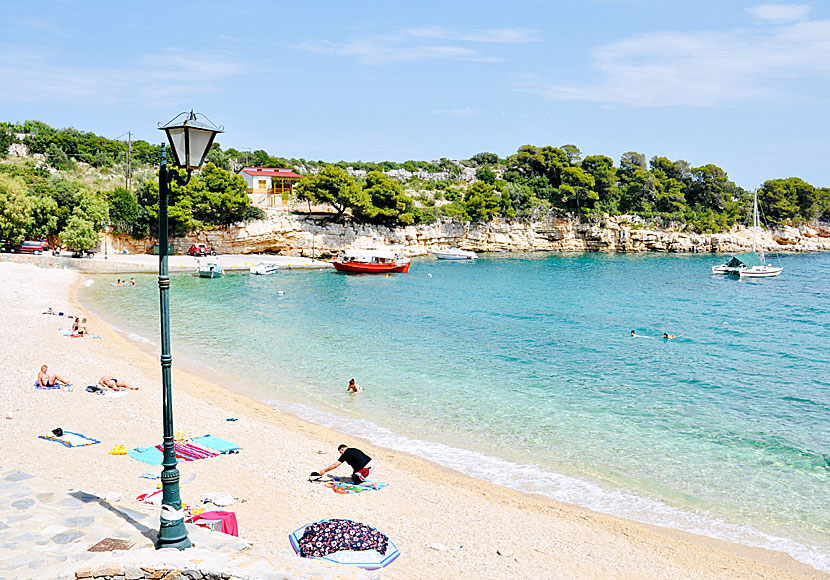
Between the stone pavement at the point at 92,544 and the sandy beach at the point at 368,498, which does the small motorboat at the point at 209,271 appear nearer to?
the sandy beach at the point at 368,498

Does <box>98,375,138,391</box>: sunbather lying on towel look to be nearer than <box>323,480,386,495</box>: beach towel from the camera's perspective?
No

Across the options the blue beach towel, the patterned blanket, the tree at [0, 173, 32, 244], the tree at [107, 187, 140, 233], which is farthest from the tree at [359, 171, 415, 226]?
the patterned blanket

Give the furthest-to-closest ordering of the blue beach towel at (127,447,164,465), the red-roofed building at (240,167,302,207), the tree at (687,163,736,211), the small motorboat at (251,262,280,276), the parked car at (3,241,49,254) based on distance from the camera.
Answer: the tree at (687,163,736,211) → the red-roofed building at (240,167,302,207) → the small motorboat at (251,262,280,276) → the parked car at (3,241,49,254) → the blue beach towel at (127,447,164,465)

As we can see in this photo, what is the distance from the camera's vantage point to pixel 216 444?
41.5ft

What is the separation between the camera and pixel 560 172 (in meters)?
102

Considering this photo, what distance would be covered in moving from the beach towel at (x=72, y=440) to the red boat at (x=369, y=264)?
151ft

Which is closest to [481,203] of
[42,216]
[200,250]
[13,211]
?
[200,250]

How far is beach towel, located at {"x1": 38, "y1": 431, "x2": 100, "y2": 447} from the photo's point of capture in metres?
11.7

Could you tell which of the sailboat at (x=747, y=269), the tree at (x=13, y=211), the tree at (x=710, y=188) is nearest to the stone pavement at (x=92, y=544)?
the tree at (x=13, y=211)

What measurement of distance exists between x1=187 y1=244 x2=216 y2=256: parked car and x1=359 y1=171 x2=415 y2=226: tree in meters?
19.0

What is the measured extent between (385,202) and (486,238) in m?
19.4

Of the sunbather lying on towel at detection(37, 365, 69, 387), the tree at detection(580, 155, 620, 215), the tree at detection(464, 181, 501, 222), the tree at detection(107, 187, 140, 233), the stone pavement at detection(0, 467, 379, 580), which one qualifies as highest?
the tree at detection(580, 155, 620, 215)

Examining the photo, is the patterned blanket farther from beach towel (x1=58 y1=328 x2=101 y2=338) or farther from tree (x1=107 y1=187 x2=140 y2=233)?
tree (x1=107 y1=187 x2=140 y2=233)

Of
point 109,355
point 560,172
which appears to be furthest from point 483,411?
point 560,172
